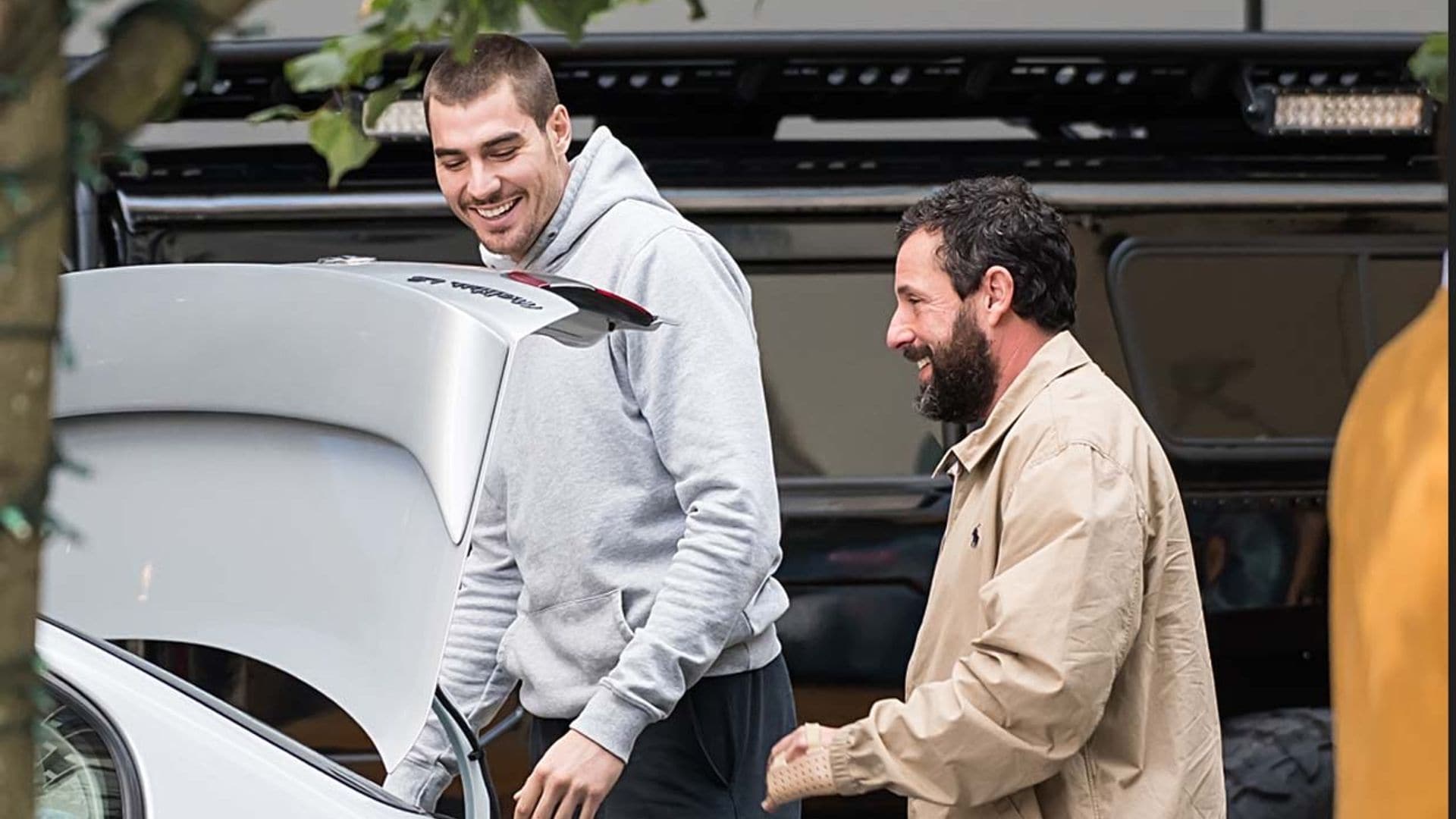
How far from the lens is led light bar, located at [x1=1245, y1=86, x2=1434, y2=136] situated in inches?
209

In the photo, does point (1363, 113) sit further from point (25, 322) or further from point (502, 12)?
point (25, 322)

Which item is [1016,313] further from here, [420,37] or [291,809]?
[420,37]

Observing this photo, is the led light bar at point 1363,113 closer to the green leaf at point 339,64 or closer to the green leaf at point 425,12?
the green leaf at point 339,64

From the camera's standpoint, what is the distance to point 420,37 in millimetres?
1716

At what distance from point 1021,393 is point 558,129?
0.86 metres

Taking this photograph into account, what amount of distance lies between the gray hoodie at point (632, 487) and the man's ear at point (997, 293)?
351 millimetres

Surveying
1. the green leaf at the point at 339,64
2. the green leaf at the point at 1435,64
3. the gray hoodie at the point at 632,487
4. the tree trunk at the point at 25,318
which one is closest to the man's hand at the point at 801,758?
the gray hoodie at the point at 632,487

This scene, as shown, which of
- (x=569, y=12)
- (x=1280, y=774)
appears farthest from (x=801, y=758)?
(x=1280, y=774)

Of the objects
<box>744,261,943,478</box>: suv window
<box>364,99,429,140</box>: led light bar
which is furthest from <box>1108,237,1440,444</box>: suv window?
<box>364,99,429,140</box>: led light bar

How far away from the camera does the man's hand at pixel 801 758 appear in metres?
2.79

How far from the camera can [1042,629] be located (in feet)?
8.77

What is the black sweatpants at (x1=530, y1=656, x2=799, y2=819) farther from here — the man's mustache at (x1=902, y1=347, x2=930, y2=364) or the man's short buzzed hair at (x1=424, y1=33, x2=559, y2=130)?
the man's short buzzed hair at (x1=424, y1=33, x2=559, y2=130)

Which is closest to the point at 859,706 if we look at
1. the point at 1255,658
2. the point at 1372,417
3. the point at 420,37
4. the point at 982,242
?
the point at 1255,658

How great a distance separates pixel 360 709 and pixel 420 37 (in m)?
1.17
